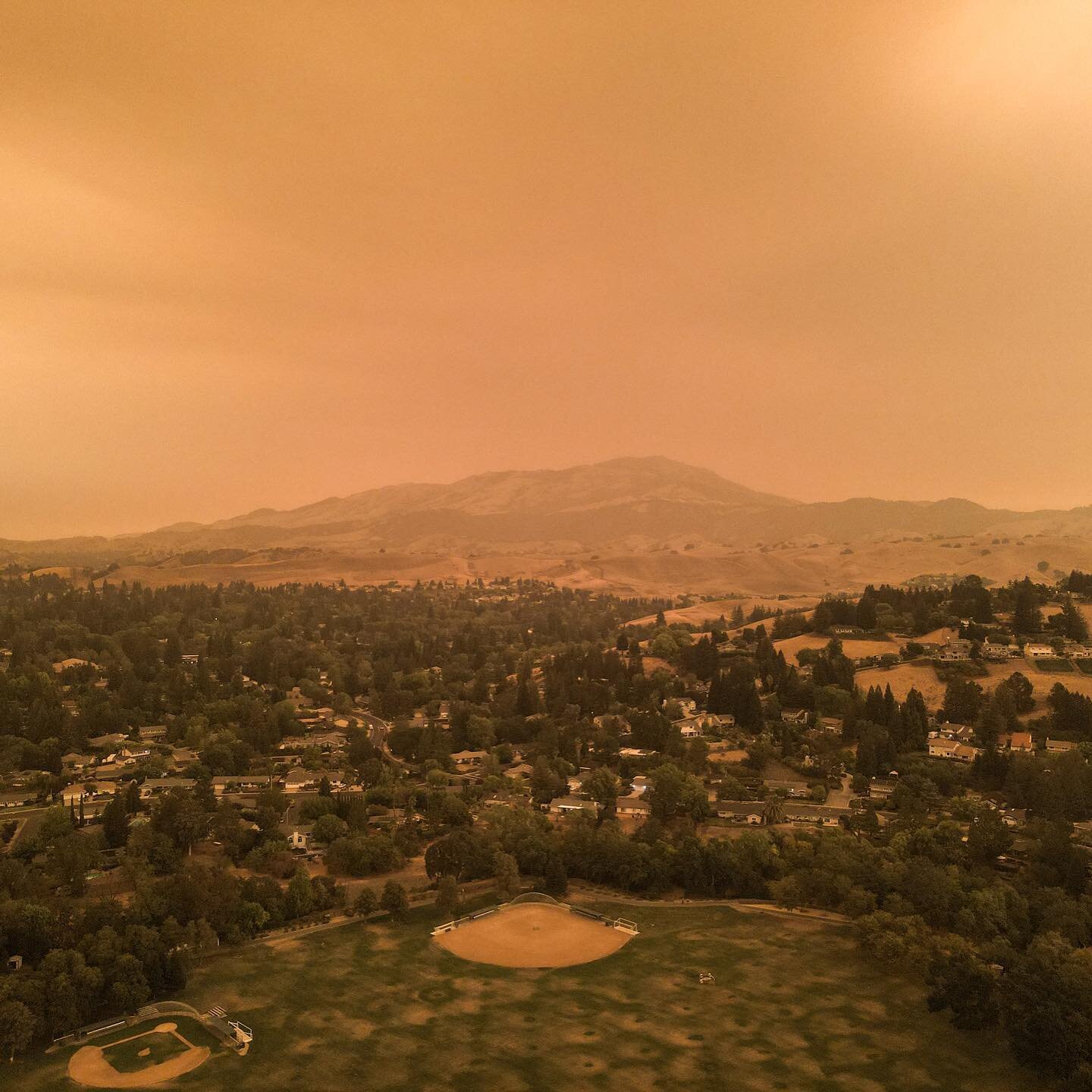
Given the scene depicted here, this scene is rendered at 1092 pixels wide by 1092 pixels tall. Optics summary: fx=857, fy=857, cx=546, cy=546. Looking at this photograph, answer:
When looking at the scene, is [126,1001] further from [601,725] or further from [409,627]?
[409,627]

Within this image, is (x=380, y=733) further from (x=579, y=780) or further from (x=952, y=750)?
(x=952, y=750)

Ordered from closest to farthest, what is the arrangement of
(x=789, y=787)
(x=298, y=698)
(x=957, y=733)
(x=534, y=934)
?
(x=534, y=934) → (x=789, y=787) → (x=957, y=733) → (x=298, y=698)

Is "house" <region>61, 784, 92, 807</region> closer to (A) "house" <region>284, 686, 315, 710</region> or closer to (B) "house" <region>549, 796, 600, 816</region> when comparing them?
(A) "house" <region>284, 686, 315, 710</region>

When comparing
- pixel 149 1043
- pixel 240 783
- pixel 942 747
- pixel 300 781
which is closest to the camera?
pixel 149 1043

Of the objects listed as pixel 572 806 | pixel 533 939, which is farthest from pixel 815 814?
pixel 533 939

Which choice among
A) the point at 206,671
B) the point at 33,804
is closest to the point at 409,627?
the point at 206,671

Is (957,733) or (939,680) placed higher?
(939,680)

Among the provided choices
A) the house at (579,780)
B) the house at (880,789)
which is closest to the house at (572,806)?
the house at (579,780)

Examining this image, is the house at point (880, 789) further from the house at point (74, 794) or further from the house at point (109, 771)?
the house at point (109, 771)
